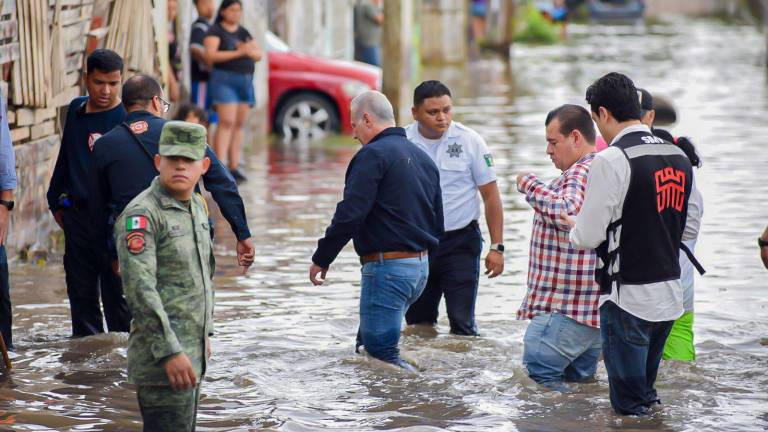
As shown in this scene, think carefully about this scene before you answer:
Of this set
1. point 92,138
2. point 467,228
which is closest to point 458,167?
point 467,228

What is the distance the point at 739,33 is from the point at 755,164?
35.5 meters

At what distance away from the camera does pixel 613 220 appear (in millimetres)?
6098

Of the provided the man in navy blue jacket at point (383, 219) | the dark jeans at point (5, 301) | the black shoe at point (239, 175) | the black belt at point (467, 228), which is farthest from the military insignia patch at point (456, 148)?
the black shoe at point (239, 175)

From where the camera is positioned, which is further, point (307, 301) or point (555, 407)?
point (307, 301)

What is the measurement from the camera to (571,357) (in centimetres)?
689

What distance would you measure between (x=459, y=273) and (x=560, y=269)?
67.8 inches

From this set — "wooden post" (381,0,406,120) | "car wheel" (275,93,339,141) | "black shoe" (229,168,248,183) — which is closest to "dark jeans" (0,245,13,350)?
"black shoe" (229,168,248,183)

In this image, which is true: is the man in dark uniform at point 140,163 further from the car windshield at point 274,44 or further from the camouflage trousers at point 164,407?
the car windshield at point 274,44

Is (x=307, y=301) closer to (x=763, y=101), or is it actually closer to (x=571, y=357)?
(x=571, y=357)

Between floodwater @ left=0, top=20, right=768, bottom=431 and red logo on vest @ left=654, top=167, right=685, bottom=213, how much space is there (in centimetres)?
116

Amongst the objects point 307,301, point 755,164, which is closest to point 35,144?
point 307,301

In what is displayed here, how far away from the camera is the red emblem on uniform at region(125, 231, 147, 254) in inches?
205

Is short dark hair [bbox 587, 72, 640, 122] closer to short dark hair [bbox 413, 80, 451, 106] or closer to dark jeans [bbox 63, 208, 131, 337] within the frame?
short dark hair [bbox 413, 80, 451, 106]

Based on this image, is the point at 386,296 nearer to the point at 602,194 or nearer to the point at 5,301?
the point at 602,194
